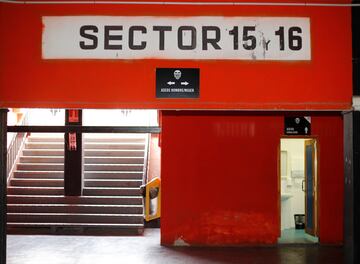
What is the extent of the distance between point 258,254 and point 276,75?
422 centimetres

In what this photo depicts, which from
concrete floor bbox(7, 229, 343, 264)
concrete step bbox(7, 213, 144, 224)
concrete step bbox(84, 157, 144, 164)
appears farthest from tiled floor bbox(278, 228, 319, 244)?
concrete step bbox(84, 157, 144, 164)

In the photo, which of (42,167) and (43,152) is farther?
(43,152)

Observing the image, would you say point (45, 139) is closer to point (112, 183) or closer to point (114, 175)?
point (114, 175)

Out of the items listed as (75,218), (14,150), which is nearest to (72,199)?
(75,218)

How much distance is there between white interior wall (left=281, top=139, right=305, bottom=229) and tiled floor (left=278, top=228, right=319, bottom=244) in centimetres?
64

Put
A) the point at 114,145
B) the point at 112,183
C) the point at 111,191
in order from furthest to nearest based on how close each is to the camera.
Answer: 1. the point at 114,145
2. the point at 112,183
3. the point at 111,191

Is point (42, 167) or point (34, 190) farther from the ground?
point (42, 167)

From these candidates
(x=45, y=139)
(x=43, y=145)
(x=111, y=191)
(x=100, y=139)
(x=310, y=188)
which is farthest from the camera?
(x=100, y=139)

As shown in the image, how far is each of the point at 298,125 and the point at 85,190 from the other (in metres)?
5.48

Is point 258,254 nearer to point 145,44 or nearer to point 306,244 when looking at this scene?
point 306,244

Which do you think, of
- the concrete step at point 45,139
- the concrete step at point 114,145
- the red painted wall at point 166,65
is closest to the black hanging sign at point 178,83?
the red painted wall at point 166,65

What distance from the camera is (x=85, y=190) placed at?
478 inches

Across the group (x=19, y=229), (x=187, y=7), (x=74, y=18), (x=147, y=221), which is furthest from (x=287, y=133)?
(x=19, y=229)

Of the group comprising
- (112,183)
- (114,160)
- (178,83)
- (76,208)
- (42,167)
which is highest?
(178,83)
